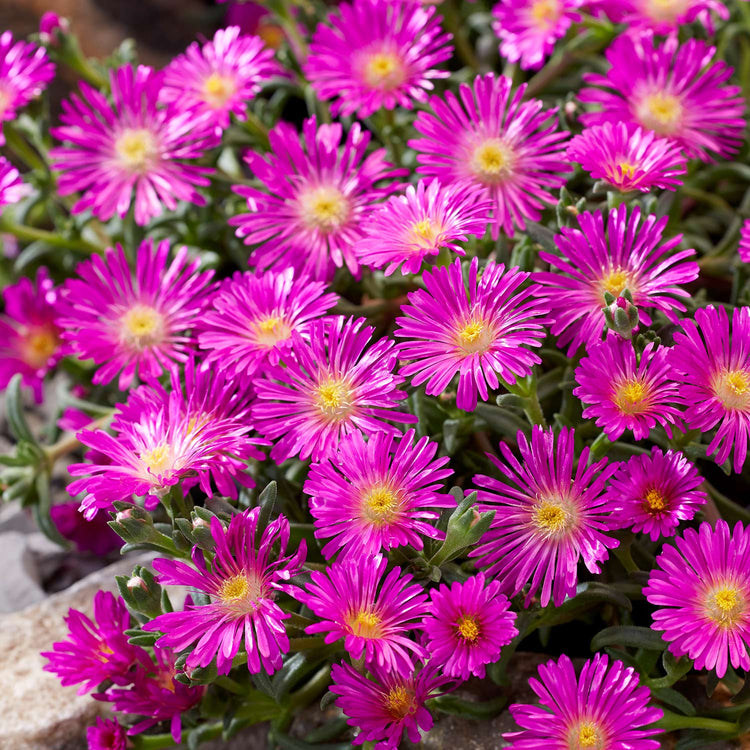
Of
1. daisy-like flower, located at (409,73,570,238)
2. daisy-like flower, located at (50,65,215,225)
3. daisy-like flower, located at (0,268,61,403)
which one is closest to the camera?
daisy-like flower, located at (409,73,570,238)

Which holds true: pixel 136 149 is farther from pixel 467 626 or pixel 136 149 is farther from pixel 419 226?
pixel 467 626

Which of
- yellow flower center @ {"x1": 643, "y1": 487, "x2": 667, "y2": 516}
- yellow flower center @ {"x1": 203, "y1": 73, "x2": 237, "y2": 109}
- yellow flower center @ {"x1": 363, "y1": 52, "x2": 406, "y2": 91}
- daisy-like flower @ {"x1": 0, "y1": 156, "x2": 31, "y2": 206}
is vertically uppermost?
yellow flower center @ {"x1": 363, "y1": 52, "x2": 406, "y2": 91}

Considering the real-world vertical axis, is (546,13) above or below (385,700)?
above

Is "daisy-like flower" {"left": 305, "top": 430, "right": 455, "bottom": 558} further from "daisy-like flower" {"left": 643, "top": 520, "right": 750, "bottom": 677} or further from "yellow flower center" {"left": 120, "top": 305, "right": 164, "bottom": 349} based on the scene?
"yellow flower center" {"left": 120, "top": 305, "right": 164, "bottom": 349}

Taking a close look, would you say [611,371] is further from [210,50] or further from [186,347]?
[210,50]

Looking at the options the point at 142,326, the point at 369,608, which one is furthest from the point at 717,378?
the point at 142,326

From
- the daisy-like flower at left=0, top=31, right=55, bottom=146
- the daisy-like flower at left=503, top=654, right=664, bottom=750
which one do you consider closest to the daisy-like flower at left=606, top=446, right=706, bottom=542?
the daisy-like flower at left=503, top=654, right=664, bottom=750
